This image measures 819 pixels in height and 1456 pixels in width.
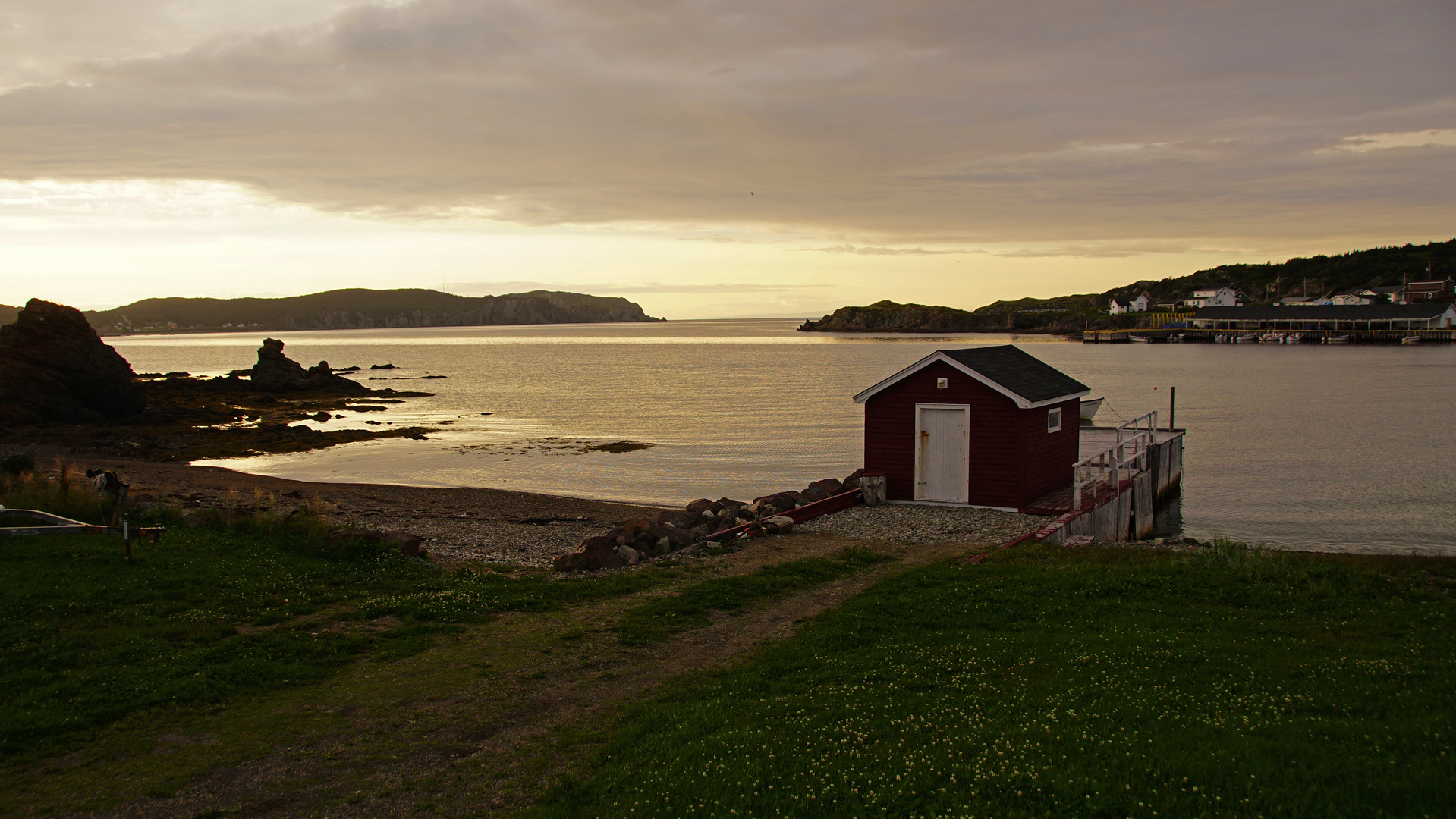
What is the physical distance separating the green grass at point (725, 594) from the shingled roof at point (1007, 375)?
6.28 metres

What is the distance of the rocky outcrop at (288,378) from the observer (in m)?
71.4

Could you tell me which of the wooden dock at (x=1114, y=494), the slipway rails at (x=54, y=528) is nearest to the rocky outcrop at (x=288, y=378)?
the slipway rails at (x=54, y=528)

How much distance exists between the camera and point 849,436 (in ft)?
149

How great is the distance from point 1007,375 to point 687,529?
9108 mm

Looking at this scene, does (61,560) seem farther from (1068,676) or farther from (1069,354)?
(1069,354)

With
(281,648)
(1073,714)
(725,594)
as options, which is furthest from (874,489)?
(281,648)

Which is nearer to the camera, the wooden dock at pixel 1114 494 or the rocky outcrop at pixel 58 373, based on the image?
the wooden dock at pixel 1114 494

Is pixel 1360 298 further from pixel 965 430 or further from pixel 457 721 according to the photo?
pixel 457 721

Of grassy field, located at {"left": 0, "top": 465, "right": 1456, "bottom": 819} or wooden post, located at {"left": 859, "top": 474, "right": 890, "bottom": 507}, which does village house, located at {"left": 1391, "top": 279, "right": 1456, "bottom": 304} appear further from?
grassy field, located at {"left": 0, "top": 465, "right": 1456, "bottom": 819}

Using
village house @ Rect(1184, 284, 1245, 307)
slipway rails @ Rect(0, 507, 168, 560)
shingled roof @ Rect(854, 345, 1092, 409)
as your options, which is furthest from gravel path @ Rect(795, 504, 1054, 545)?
village house @ Rect(1184, 284, 1245, 307)

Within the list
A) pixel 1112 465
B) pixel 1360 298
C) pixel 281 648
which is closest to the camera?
pixel 281 648

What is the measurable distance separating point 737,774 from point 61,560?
11.3 m

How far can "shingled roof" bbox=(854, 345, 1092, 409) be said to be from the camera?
20875 mm

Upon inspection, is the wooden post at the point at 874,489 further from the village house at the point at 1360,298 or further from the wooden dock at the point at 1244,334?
the village house at the point at 1360,298
